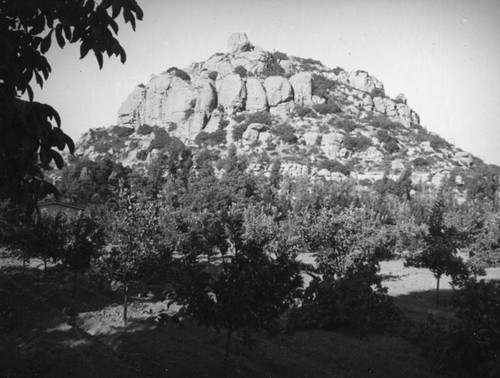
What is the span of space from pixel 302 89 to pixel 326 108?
519 inches

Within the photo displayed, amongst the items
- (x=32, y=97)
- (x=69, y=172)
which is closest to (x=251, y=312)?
(x=32, y=97)

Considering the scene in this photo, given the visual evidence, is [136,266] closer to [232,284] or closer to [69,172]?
[232,284]

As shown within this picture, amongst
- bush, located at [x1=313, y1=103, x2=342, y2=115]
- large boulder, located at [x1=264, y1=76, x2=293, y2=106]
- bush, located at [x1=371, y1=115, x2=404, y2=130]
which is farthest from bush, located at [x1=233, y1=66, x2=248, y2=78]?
bush, located at [x1=371, y1=115, x2=404, y2=130]

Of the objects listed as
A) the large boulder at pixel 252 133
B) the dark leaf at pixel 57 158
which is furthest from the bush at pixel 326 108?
the dark leaf at pixel 57 158

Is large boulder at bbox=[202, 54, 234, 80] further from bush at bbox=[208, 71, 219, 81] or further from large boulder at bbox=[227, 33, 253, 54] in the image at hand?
large boulder at bbox=[227, 33, 253, 54]

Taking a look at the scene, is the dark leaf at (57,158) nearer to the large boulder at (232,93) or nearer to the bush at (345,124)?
the bush at (345,124)

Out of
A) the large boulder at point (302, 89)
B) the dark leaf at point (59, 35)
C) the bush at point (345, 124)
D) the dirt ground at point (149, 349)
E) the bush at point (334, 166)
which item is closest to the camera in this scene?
the dark leaf at point (59, 35)

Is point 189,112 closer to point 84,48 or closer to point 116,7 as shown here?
point 84,48

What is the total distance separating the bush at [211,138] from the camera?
102 m

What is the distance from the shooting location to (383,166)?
8938cm

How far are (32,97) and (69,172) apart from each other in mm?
86003

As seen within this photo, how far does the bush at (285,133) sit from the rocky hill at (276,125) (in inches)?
Result: 13.1

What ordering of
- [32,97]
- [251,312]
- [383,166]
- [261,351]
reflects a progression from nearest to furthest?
1. [32,97]
2. [251,312]
3. [261,351]
4. [383,166]

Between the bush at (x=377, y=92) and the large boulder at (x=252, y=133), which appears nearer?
the large boulder at (x=252, y=133)
